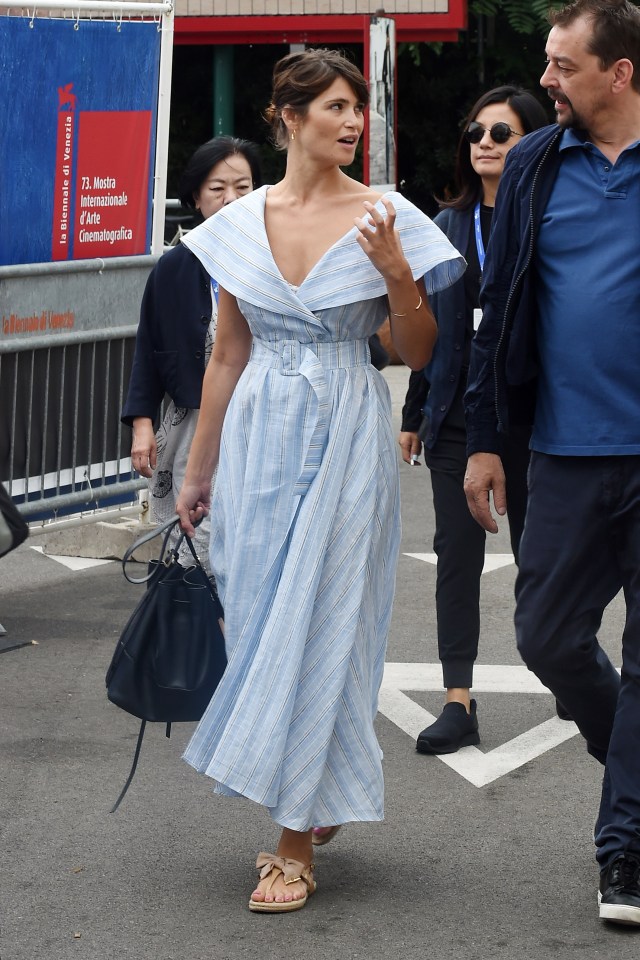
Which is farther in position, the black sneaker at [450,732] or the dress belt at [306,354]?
the black sneaker at [450,732]

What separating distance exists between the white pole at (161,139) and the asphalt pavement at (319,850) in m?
2.19

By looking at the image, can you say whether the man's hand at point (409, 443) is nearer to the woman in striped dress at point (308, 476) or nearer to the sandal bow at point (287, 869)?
the woman in striped dress at point (308, 476)

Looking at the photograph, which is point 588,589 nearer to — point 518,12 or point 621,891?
point 621,891

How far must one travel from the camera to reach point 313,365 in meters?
4.06

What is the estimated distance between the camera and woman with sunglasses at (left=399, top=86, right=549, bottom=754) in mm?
5258

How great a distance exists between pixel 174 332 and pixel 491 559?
9.47 ft

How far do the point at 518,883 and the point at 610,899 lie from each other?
36cm

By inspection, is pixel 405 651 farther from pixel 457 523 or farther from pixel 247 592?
pixel 247 592

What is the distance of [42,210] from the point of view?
7051 mm

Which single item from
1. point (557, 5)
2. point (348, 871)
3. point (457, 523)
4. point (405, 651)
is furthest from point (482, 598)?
point (557, 5)

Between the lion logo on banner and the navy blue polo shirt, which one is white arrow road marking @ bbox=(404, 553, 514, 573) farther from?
the navy blue polo shirt

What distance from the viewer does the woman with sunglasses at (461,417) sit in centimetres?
526

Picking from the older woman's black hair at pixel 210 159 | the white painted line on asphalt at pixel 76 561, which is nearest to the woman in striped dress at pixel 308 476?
the older woman's black hair at pixel 210 159

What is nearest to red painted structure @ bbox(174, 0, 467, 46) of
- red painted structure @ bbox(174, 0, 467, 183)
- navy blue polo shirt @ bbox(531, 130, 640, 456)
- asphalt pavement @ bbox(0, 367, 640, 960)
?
red painted structure @ bbox(174, 0, 467, 183)
